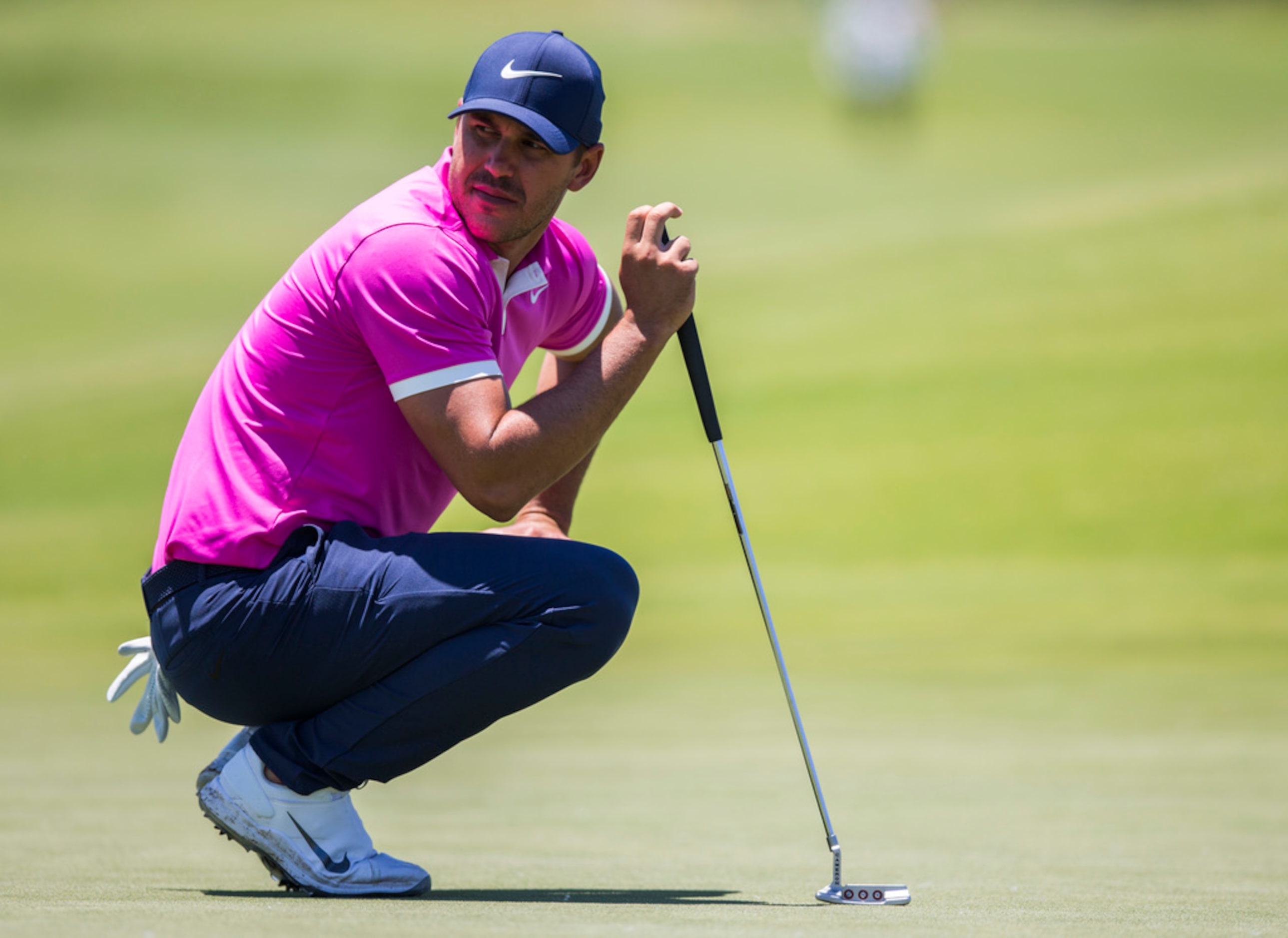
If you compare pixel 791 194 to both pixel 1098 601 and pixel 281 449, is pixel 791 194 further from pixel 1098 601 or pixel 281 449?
pixel 281 449

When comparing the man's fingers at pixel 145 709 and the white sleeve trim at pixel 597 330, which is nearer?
the man's fingers at pixel 145 709

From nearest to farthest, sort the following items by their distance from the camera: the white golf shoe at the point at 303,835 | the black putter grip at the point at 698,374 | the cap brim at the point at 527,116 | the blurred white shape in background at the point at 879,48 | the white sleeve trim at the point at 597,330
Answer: the white golf shoe at the point at 303,835 < the cap brim at the point at 527,116 < the black putter grip at the point at 698,374 < the white sleeve trim at the point at 597,330 < the blurred white shape in background at the point at 879,48

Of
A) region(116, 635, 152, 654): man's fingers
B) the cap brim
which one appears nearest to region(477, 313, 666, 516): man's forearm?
the cap brim

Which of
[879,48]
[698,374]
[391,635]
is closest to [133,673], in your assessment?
[391,635]

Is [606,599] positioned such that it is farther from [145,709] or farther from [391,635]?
[145,709]

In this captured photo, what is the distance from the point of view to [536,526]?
3.74 meters

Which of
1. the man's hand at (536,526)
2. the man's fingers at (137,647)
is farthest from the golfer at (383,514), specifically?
the man's hand at (536,526)

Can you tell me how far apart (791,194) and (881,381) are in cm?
1848

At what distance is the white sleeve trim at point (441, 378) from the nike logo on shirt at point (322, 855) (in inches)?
31.4

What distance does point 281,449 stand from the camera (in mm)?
3109

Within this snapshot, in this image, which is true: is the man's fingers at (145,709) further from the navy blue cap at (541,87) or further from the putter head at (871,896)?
the putter head at (871,896)

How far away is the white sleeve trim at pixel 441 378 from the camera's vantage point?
3008 millimetres

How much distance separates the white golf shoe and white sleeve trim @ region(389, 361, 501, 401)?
732 millimetres

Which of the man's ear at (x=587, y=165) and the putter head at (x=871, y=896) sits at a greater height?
the man's ear at (x=587, y=165)
